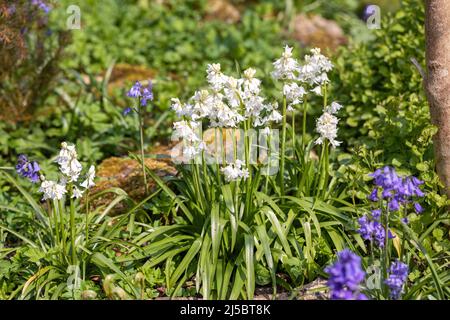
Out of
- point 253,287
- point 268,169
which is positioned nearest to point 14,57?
point 268,169

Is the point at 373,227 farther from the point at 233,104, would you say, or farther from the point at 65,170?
the point at 65,170

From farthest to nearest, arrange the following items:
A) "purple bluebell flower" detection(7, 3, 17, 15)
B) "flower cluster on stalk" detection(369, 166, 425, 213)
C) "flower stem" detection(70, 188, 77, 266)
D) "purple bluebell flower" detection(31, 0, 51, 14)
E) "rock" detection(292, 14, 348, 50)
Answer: "rock" detection(292, 14, 348, 50)
"purple bluebell flower" detection(31, 0, 51, 14)
"purple bluebell flower" detection(7, 3, 17, 15)
"flower stem" detection(70, 188, 77, 266)
"flower cluster on stalk" detection(369, 166, 425, 213)

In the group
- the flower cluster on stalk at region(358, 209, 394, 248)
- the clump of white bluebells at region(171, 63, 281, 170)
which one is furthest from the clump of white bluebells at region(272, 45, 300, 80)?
the flower cluster on stalk at region(358, 209, 394, 248)

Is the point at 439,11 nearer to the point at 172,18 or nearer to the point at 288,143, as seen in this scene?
the point at 288,143

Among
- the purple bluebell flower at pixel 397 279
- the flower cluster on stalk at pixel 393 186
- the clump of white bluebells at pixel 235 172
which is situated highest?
the clump of white bluebells at pixel 235 172

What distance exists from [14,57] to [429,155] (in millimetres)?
3124

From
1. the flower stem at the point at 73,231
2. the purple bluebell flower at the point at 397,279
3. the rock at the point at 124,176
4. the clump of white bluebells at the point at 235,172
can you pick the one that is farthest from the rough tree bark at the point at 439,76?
the flower stem at the point at 73,231

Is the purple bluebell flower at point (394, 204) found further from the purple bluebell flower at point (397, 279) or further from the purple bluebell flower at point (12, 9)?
the purple bluebell flower at point (12, 9)

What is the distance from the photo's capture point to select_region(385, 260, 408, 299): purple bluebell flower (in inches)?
122

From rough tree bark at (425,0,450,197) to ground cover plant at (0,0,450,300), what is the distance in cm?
9

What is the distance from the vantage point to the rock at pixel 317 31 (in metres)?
7.59

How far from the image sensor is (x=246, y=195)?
12.3ft

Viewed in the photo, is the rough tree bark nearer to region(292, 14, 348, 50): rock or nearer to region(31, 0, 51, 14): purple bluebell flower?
region(31, 0, 51, 14): purple bluebell flower
